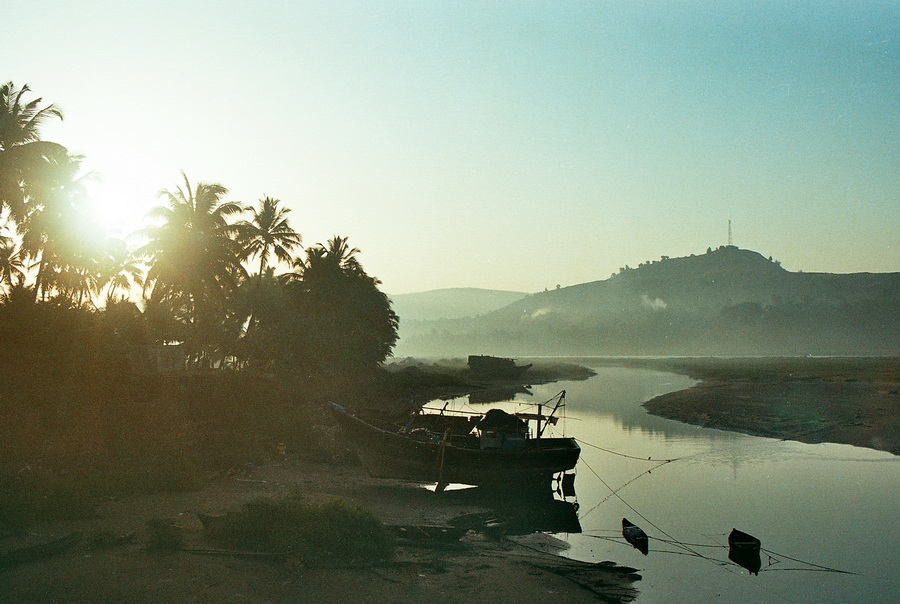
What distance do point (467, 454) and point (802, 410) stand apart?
32.2m

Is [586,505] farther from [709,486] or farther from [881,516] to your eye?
[881,516]

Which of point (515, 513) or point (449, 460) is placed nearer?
point (515, 513)

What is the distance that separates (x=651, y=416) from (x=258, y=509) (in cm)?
4281

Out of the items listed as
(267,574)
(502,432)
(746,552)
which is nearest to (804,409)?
(502,432)

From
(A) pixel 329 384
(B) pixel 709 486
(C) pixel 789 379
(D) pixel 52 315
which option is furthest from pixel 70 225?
(C) pixel 789 379

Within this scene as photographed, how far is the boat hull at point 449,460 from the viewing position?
25562mm

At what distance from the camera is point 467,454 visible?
25594 mm

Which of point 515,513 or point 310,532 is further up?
point 310,532

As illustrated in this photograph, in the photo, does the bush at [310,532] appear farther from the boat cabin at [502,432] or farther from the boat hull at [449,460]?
the boat cabin at [502,432]

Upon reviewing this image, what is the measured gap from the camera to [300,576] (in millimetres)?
13234

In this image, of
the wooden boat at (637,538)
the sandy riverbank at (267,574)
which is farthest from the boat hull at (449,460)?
the wooden boat at (637,538)

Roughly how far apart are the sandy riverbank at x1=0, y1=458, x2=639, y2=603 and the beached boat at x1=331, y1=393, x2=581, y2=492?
6.52 m

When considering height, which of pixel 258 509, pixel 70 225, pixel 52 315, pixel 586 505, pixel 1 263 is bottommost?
pixel 586 505

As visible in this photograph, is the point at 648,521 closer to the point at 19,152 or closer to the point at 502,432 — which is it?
the point at 502,432
